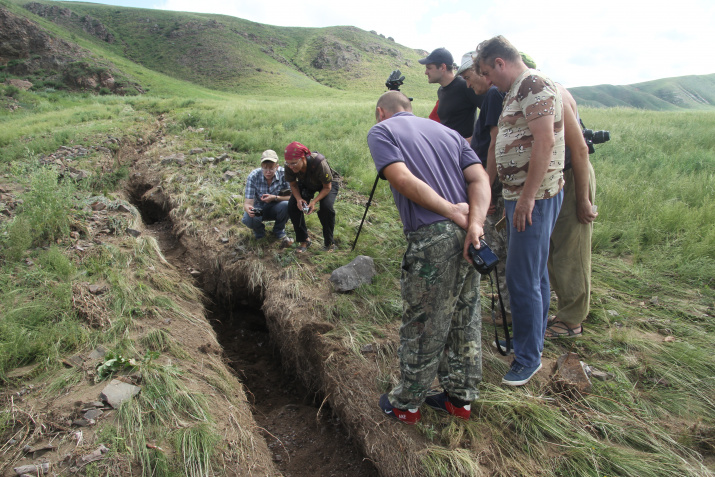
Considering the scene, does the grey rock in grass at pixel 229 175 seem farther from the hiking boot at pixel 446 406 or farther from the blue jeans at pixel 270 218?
the hiking boot at pixel 446 406

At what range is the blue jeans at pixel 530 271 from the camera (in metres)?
2.37

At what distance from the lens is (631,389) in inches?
101

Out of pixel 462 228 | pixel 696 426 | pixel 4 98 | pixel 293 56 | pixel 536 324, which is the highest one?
pixel 293 56

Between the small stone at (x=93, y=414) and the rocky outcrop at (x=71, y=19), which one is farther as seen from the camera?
the rocky outcrop at (x=71, y=19)

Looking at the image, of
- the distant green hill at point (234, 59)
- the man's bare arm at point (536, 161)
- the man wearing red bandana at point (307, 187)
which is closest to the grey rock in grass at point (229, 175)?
the man wearing red bandana at point (307, 187)

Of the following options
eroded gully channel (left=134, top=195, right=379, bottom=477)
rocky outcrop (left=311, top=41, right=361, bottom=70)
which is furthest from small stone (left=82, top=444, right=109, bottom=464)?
rocky outcrop (left=311, top=41, right=361, bottom=70)

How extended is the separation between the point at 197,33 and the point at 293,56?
15.9 m

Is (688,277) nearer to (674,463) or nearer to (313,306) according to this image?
(674,463)

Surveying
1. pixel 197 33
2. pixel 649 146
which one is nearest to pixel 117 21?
pixel 197 33

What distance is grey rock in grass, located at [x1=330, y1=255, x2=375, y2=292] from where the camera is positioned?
4.07 m

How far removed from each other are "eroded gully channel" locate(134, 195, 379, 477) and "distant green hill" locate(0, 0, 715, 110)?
32.2 meters

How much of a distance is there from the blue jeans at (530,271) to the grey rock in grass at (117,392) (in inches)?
110

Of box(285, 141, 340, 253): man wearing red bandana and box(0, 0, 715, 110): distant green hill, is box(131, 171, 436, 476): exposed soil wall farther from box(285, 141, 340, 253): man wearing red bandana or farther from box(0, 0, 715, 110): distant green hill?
box(0, 0, 715, 110): distant green hill

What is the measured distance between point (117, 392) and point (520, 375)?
2928mm
